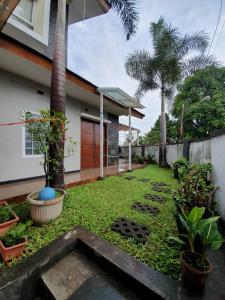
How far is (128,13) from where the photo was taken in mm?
5168

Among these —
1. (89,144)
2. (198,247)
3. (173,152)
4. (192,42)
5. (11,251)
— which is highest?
(192,42)

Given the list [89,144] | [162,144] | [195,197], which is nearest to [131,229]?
[195,197]

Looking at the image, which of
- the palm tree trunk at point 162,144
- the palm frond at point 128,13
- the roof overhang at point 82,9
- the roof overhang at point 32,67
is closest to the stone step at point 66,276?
the roof overhang at point 32,67

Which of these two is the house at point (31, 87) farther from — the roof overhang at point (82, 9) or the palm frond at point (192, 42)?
the palm frond at point (192, 42)

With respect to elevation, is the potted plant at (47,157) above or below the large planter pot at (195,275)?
above

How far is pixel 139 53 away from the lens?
875 cm

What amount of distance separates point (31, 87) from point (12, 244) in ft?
14.1

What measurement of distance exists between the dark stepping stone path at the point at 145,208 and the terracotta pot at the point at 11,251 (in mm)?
1882

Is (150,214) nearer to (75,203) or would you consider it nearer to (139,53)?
(75,203)

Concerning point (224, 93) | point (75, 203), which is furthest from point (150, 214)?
point (224, 93)

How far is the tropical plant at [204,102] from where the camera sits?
34.4ft

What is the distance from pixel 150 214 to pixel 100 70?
8.89 m

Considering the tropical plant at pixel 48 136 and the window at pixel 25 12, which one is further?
the window at pixel 25 12

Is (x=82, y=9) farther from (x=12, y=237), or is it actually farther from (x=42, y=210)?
(x=12, y=237)
